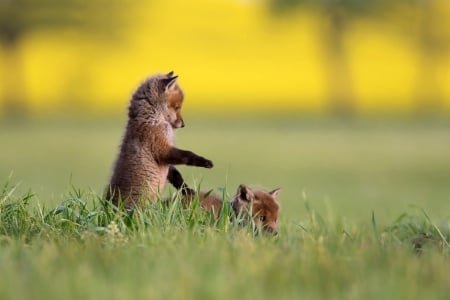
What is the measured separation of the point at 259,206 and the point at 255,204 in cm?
3

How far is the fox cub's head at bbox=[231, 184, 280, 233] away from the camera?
709 centimetres

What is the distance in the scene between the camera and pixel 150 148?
7434 mm

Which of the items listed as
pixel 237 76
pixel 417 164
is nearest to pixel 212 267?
pixel 417 164

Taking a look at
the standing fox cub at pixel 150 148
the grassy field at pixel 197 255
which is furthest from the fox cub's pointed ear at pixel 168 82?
the grassy field at pixel 197 255

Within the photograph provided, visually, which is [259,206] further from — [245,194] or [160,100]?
[160,100]

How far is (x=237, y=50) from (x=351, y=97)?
10.0 metres

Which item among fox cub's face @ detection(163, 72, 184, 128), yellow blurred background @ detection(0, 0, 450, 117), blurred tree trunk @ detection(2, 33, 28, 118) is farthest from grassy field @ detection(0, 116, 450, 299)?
blurred tree trunk @ detection(2, 33, 28, 118)

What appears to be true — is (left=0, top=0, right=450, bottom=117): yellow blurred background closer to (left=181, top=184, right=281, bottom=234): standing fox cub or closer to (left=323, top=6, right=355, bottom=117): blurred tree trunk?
(left=323, top=6, right=355, bottom=117): blurred tree trunk

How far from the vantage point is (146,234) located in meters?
5.88

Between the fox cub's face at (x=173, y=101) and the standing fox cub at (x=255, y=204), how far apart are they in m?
0.69

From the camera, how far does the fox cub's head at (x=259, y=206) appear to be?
7.09 meters

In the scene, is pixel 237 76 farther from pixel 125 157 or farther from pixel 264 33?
pixel 125 157

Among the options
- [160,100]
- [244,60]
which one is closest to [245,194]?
[160,100]

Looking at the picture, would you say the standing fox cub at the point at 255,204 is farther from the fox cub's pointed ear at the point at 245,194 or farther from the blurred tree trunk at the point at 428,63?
the blurred tree trunk at the point at 428,63
